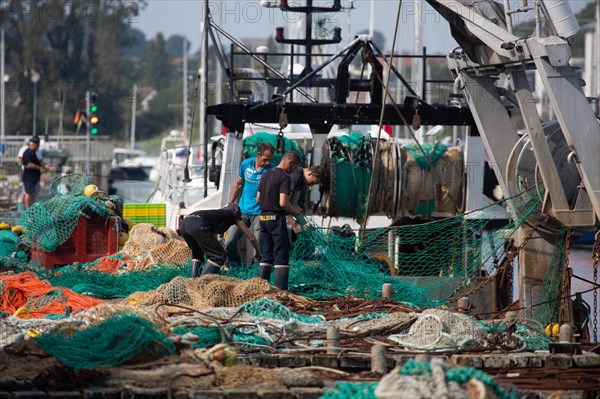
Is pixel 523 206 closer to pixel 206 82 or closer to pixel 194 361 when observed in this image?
pixel 194 361

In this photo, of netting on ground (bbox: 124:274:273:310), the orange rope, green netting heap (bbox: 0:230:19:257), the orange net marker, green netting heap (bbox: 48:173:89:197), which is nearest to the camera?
netting on ground (bbox: 124:274:273:310)

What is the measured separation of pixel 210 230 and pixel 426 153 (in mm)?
3851

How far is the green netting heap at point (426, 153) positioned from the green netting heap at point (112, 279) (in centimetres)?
318

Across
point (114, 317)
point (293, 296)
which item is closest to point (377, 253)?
point (293, 296)

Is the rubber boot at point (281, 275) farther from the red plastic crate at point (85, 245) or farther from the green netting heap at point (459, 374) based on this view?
the green netting heap at point (459, 374)

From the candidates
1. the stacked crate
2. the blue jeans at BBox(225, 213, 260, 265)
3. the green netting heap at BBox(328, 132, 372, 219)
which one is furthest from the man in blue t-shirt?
the stacked crate

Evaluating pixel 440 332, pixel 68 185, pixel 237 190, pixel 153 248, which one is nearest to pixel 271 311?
pixel 440 332

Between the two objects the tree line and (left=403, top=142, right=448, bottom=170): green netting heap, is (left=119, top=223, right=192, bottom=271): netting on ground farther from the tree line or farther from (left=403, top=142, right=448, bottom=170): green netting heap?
the tree line

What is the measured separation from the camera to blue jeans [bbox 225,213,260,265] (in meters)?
12.0

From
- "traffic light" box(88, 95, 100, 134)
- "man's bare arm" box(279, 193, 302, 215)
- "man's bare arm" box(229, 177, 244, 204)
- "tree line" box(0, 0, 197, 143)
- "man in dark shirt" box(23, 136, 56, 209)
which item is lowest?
"man's bare arm" box(279, 193, 302, 215)

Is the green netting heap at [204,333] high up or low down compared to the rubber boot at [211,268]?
down

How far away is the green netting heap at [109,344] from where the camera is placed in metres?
7.51

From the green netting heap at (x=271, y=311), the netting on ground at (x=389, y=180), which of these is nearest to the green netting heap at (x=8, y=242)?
the netting on ground at (x=389, y=180)

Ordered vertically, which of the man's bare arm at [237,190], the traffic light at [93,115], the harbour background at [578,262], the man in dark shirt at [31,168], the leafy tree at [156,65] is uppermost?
the leafy tree at [156,65]
